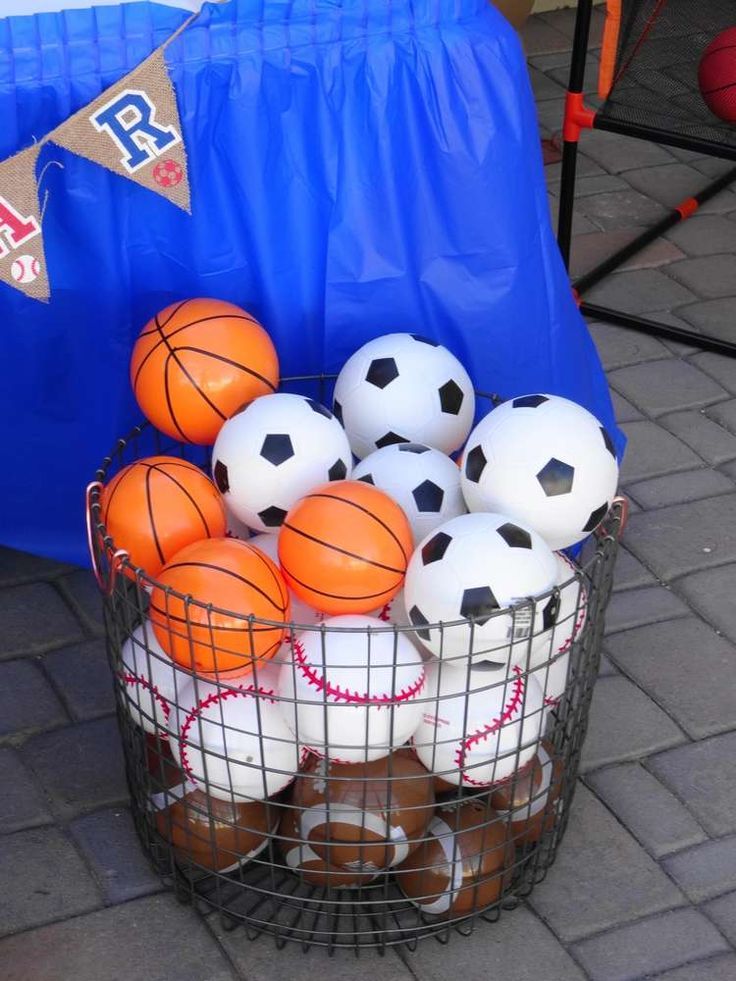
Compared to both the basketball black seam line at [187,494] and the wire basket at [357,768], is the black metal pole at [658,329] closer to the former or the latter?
the wire basket at [357,768]

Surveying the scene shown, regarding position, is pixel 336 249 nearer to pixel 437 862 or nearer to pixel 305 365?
pixel 305 365

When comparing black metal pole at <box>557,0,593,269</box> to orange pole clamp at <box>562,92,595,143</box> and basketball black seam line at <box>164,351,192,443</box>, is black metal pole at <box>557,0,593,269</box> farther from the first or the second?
basketball black seam line at <box>164,351,192,443</box>

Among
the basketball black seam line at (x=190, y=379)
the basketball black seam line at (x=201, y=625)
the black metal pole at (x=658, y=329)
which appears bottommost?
the black metal pole at (x=658, y=329)

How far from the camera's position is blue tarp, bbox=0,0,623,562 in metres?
2.47

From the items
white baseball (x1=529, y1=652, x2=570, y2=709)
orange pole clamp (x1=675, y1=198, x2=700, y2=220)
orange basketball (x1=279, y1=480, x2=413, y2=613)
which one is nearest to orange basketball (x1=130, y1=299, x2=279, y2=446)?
orange basketball (x1=279, y1=480, x2=413, y2=613)

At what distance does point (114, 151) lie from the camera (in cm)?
245

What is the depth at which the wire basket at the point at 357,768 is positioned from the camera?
6.70 feet

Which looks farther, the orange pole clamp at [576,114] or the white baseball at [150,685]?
the orange pole clamp at [576,114]

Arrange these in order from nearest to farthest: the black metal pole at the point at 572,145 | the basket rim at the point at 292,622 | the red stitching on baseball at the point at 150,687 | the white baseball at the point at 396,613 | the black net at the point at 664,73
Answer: the basket rim at the point at 292,622 < the red stitching on baseball at the point at 150,687 < the white baseball at the point at 396,613 < the black metal pole at the point at 572,145 < the black net at the point at 664,73

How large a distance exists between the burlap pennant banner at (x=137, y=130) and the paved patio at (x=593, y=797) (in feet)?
3.52

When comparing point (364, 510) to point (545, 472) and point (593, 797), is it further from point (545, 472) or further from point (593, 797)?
point (593, 797)

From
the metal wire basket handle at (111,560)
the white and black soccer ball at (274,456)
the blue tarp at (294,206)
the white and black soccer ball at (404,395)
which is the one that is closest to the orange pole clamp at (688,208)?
the blue tarp at (294,206)

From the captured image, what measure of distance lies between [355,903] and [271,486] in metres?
0.75

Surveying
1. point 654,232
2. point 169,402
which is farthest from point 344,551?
point 654,232
